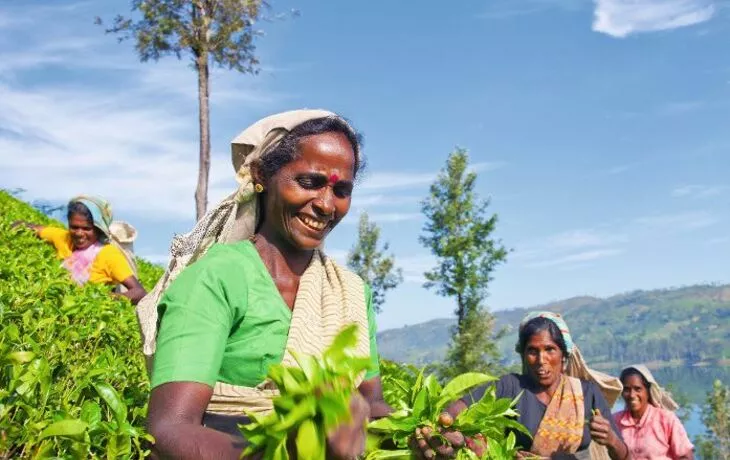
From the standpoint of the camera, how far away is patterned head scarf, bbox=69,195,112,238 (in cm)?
736

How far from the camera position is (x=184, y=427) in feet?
6.02

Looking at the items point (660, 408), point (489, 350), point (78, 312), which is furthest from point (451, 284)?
point (78, 312)

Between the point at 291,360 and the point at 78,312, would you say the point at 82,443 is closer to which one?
the point at 291,360

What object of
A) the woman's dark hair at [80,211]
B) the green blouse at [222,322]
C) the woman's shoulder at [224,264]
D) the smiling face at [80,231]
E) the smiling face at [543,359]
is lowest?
the smiling face at [543,359]

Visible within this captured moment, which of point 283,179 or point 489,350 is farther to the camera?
point 489,350

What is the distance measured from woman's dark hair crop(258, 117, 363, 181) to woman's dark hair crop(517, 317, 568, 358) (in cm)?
341

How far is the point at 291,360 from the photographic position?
2127 mm

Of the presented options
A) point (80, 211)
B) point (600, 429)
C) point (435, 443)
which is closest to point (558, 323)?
point (600, 429)

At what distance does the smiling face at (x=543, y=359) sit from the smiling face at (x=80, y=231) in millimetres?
4240

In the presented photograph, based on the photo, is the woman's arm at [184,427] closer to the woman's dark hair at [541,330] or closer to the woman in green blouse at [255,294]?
the woman in green blouse at [255,294]

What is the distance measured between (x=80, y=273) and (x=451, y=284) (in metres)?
30.1

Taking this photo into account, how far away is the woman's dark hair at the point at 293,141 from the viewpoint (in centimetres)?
244

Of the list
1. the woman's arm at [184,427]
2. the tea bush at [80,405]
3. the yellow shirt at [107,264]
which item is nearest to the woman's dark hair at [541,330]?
the tea bush at [80,405]

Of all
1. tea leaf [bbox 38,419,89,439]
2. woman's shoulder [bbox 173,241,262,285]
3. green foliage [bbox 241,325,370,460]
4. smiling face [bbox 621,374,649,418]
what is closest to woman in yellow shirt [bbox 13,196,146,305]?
smiling face [bbox 621,374,649,418]
